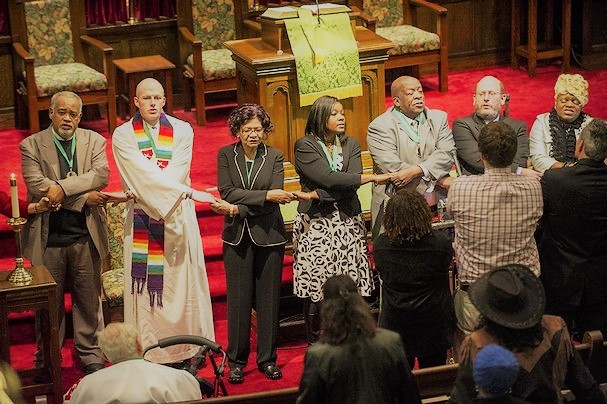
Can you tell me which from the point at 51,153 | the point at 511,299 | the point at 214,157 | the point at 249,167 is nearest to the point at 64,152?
the point at 51,153

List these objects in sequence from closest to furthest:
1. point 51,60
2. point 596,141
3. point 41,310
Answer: point 596,141 → point 41,310 → point 51,60

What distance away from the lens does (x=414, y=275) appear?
18.3 feet

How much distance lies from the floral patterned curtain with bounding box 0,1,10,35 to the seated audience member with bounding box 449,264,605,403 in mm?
6850

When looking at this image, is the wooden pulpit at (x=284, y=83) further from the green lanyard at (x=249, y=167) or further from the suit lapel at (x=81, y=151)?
the suit lapel at (x=81, y=151)

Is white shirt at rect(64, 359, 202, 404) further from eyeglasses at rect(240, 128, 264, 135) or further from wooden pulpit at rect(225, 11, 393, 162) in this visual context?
wooden pulpit at rect(225, 11, 393, 162)

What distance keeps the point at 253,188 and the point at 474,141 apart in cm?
129

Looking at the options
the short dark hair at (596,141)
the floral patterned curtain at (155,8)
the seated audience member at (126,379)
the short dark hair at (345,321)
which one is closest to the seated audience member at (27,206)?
the seated audience member at (126,379)

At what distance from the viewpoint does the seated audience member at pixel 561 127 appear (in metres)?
6.98

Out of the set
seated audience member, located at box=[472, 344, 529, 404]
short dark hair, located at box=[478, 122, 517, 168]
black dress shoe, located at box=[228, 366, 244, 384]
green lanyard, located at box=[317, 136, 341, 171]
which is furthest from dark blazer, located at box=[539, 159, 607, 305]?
seated audience member, located at box=[472, 344, 529, 404]

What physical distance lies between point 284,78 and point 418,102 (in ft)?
5.31

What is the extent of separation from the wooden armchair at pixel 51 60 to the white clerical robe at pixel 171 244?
326 cm

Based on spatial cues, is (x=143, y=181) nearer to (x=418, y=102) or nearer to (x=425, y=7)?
(x=418, y=102)

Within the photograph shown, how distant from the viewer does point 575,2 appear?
12.0 metres

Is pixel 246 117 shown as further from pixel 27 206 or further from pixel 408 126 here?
pixel 27 206
